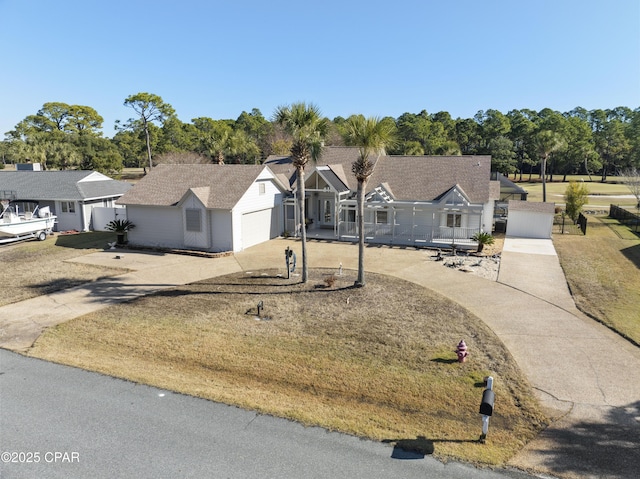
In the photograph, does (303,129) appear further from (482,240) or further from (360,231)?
(482,240)

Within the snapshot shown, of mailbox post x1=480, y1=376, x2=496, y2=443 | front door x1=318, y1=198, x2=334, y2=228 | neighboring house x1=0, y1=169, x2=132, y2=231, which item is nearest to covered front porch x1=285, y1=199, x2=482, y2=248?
front door x1=318, y1=198, x2=334, y2=228

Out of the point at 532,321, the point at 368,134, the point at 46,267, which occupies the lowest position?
the point at 532,321

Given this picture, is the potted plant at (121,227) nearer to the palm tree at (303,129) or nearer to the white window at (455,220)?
the palm tree at (303,129)

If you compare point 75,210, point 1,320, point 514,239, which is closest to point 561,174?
point 514,239

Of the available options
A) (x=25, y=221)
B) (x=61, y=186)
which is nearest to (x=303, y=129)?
(x=25, y=221)

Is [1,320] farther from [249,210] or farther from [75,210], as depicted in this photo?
[75,210]

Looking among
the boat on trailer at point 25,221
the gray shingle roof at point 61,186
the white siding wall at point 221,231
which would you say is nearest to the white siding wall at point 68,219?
the boat on trailer at point 25,221
